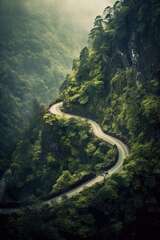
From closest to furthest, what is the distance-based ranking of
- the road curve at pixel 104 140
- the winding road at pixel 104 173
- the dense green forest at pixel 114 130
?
the dense green forest at pixel 114 130, the winding road at pixel 104 173, the road curve at pixel 104 140

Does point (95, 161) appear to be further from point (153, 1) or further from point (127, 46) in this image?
point (153, 1)

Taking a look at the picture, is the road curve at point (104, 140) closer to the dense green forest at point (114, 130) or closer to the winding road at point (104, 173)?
the winding road at point (104, 173)

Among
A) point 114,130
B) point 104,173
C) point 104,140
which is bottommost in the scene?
point 104,173

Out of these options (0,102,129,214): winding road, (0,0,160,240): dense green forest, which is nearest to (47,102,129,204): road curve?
(0,102,129,214): winding road

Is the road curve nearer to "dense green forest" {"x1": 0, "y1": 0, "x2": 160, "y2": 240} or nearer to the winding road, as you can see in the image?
the winding road

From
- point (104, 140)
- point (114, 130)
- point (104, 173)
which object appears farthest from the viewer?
point (114, 130)

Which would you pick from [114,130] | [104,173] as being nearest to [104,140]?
[114,130]

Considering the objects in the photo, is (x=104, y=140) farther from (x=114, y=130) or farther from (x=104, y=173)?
(x=104, y=173)

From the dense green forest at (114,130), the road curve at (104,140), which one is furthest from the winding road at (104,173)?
the dense green forest at (114,130)

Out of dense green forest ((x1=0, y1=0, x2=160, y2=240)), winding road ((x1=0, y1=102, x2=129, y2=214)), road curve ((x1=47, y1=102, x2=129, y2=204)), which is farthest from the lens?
road curve ((x1=47, y1=102, x2=129, y2=204))
